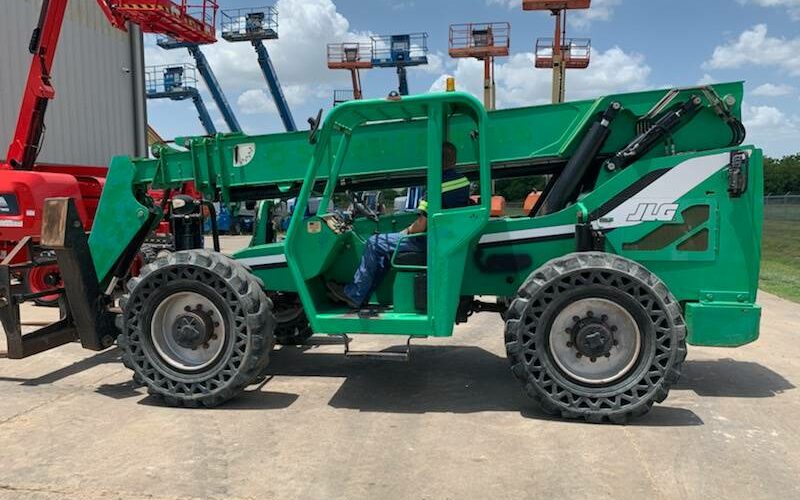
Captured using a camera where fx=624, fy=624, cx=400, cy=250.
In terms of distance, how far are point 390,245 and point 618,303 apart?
1.85 meters

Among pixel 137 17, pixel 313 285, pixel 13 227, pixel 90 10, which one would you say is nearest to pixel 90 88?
pixel 90 10

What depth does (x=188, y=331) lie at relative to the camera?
4.99 metres

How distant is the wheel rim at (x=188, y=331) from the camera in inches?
197

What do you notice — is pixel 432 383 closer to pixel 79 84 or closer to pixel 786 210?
pixel 79 84

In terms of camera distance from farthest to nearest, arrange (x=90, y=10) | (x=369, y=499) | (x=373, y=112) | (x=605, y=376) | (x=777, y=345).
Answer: (x=90, y=10), (x=777, y=345), (x=373, y=112), (x=605, y=376), (x=369, y=499)

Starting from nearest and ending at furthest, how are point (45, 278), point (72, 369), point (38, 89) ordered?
point (72, 369), point (45, 278), point (38, 89)

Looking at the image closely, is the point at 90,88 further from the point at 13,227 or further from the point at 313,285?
the point at 313,285

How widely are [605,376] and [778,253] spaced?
59.8ft

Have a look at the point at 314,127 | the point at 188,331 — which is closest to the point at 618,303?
the point at 314,127

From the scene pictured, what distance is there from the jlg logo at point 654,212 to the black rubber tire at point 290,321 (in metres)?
3.19

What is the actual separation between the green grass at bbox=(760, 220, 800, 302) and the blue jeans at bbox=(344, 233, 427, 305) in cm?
923

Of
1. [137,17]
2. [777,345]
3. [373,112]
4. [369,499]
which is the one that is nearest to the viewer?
[369,499]

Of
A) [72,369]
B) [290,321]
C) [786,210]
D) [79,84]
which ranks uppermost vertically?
[79,84]

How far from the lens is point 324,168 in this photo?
526cm
